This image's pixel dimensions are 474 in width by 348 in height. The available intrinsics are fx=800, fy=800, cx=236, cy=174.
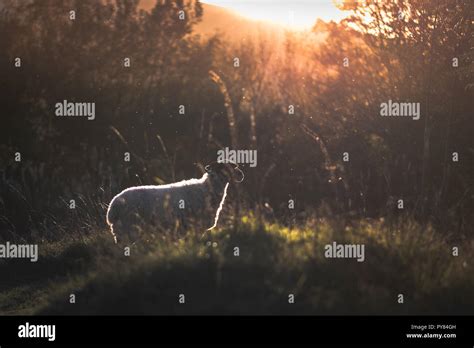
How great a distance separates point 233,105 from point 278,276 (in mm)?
12039

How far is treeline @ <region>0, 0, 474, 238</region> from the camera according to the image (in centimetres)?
1745

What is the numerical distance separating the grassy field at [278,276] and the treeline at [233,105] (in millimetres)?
4247

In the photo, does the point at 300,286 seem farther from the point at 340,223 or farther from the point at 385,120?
the point at 385,120

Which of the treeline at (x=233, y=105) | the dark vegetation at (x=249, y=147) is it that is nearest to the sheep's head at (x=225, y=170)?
the dark vegetation at (x=249, y=147)

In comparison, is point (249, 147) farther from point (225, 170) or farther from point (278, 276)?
point (278, 276)

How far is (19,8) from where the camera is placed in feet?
71.5

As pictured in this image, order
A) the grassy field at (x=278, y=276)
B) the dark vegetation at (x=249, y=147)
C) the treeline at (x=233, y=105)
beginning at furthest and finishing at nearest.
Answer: the treeline at (x=233, y=105)
the dark vegetation at (x=249, y=147)
the grassy field at (x=278, y=276)

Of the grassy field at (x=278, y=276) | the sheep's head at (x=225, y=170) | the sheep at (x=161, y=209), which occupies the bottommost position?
the grassy field at (x=278, y=276)

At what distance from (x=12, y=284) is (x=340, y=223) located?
6.15 meters

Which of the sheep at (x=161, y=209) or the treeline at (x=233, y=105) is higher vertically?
the treeline at (x=233, y=105)

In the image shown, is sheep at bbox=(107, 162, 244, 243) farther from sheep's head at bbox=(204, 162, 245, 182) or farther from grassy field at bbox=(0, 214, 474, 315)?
grassy field at bbox=(0, 214, 474, 315)

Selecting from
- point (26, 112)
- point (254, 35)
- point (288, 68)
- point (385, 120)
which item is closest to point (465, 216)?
point (385, 120)

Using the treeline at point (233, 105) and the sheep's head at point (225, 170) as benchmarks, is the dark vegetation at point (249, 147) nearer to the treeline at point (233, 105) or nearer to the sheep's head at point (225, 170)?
the treeline at point (233, 105)

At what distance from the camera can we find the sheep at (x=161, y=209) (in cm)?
1221
